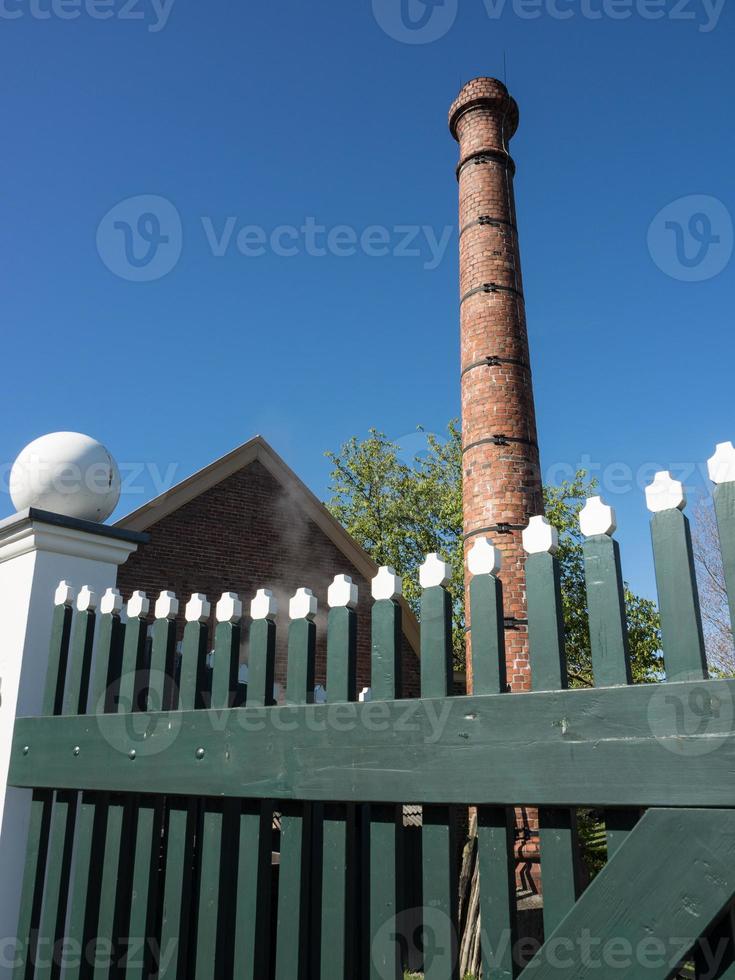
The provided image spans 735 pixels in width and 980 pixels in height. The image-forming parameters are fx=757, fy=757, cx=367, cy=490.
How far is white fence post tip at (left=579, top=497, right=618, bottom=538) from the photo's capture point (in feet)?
4.56

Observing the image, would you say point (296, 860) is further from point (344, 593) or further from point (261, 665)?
point (344, 593)

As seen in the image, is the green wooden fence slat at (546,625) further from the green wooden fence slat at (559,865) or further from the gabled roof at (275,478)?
the gabled roof at (275,478)

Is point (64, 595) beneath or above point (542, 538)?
above

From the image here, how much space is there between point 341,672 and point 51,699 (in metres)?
1.24

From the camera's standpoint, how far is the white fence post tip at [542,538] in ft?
4.71

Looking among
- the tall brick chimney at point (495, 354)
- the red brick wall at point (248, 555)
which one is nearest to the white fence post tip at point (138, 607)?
the tall brick chimney at point (495, 354)

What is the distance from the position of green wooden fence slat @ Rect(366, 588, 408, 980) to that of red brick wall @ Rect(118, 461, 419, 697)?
9.28 m

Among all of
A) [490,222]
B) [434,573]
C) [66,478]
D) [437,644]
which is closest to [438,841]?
[437,644]

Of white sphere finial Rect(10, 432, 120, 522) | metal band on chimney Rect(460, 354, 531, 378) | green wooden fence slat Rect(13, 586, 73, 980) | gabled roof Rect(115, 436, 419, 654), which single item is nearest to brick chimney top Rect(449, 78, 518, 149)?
metal band on chimney Rect(460, 354, 531, 378)

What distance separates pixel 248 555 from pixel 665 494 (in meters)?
11.8

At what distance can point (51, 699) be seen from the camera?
243 centimetres

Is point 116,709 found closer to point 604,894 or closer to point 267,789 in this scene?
point 267,789

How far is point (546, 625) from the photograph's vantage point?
1.42 m

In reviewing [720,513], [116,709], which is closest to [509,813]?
[720,513]
